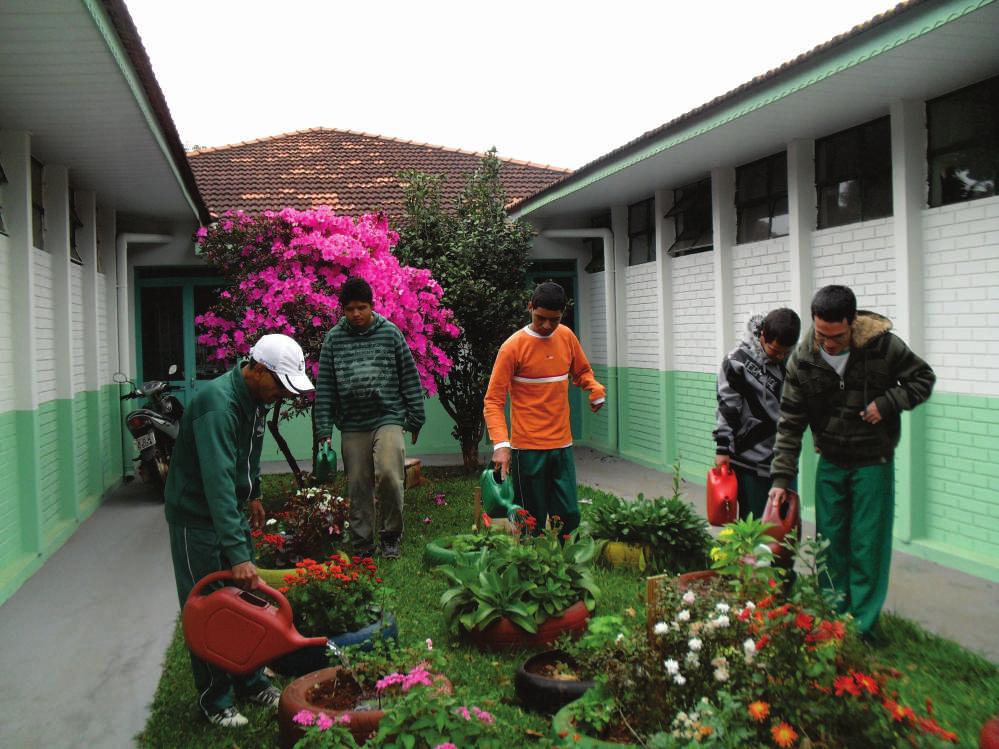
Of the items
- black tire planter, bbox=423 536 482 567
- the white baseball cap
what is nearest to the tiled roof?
black tire planter, bbox=423 536 482 567

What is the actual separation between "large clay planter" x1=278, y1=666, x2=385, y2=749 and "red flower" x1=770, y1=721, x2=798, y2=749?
1.39 m

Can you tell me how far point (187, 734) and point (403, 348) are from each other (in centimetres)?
350

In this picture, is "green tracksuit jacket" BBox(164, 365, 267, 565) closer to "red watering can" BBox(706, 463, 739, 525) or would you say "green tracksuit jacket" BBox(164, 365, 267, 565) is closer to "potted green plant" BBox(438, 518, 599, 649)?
"potted green plant" BBox(438, 518, 599, 649)

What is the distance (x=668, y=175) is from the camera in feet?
34.1

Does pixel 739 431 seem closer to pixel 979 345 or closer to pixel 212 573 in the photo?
pixel 979 345

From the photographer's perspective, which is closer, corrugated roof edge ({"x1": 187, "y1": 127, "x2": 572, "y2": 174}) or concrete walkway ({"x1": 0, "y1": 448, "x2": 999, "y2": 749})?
concrete walkway ({"x1": 0, "y1": 448, "x2": 999, "y2": 749})

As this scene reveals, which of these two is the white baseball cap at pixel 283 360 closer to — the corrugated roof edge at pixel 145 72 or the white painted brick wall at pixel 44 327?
the corrugated roof edge at pixel 145 72

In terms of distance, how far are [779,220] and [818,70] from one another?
313 cm

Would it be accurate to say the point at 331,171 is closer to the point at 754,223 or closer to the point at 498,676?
the point at 754,223

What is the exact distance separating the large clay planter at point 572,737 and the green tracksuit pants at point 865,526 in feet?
6.60

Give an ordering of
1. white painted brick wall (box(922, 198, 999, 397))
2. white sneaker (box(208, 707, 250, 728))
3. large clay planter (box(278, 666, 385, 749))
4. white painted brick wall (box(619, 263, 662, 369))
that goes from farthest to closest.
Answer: white painted brick wall (box(619, 263, 662, 369)) → white painted brick wall (box(922, 198, 999, 397)) → white sneaker (box(208, 707, 250, 728)) → large clay planter (box(278, 666, 385, 749))

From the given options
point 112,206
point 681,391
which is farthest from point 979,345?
point 112,206

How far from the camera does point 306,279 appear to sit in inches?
338

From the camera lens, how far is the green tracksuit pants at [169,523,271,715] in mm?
3992
